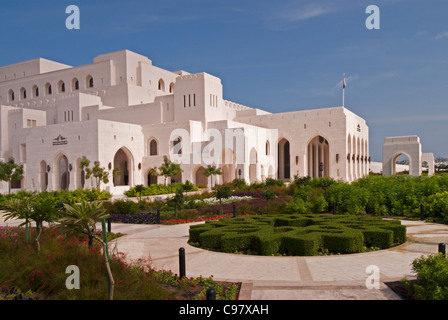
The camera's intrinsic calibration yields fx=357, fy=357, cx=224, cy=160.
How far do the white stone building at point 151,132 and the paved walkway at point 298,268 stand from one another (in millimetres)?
21451

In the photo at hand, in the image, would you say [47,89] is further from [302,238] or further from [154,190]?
[302,238]

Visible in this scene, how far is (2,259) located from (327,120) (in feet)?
112

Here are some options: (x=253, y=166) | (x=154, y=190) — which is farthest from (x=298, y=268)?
(x=253, y=166)

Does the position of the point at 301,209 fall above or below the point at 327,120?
below

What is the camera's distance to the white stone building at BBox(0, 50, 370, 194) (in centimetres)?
3316

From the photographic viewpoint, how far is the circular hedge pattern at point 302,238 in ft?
27.6

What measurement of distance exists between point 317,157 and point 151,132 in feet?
67.4

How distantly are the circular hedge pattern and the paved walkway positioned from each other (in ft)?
0.98

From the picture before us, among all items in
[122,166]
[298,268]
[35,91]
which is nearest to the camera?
[298,268]

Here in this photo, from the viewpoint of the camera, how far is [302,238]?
27.4 ft

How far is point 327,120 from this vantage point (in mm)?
37219

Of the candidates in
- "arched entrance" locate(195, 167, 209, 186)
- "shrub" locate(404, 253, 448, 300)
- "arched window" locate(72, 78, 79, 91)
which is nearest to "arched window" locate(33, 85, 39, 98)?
"arched window" locate(72, 78, 79, 91)
